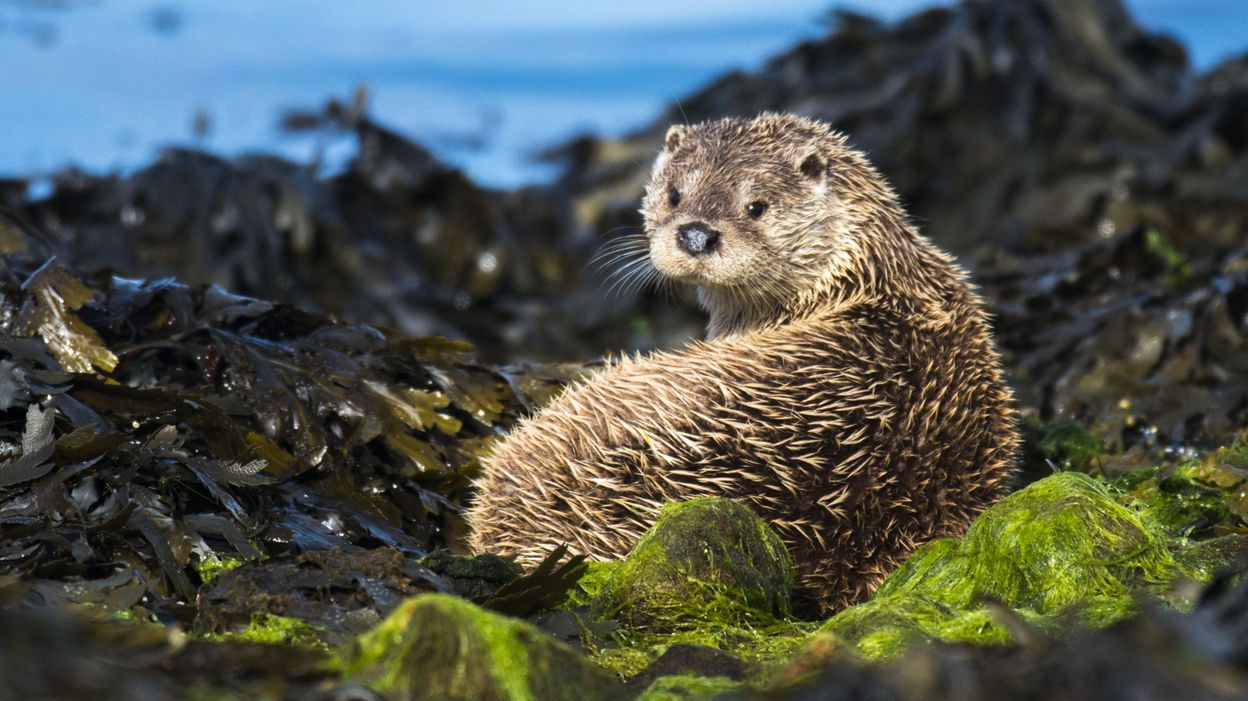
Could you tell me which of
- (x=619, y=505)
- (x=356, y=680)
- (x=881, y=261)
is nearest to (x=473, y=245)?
(x=881, y=261)

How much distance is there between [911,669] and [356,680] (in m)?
1.28

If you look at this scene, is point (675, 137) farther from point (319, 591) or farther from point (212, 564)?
point (319, 591)

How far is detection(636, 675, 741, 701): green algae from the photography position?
327 centimetres

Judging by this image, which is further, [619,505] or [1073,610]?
[619,505]

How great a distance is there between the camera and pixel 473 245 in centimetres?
1191

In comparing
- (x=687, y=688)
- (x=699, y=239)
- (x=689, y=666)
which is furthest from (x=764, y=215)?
(x=687, y=688)

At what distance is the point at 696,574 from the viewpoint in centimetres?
439

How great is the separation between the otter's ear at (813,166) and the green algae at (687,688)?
125 inches

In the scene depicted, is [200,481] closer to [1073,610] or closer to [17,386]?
[17,386]

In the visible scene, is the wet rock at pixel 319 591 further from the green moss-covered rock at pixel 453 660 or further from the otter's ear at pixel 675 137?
the otter's ear at pixel 675 137

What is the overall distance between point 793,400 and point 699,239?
1.17 meters

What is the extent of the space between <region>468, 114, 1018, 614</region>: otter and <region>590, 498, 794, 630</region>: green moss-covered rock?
11.9 inches

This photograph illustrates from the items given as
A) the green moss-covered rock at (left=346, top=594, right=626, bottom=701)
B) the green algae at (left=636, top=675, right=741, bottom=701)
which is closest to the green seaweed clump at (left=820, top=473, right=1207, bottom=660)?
the green algae at (left=636, top=675, right=741, bottom=701)

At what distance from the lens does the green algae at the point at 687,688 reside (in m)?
3.27
